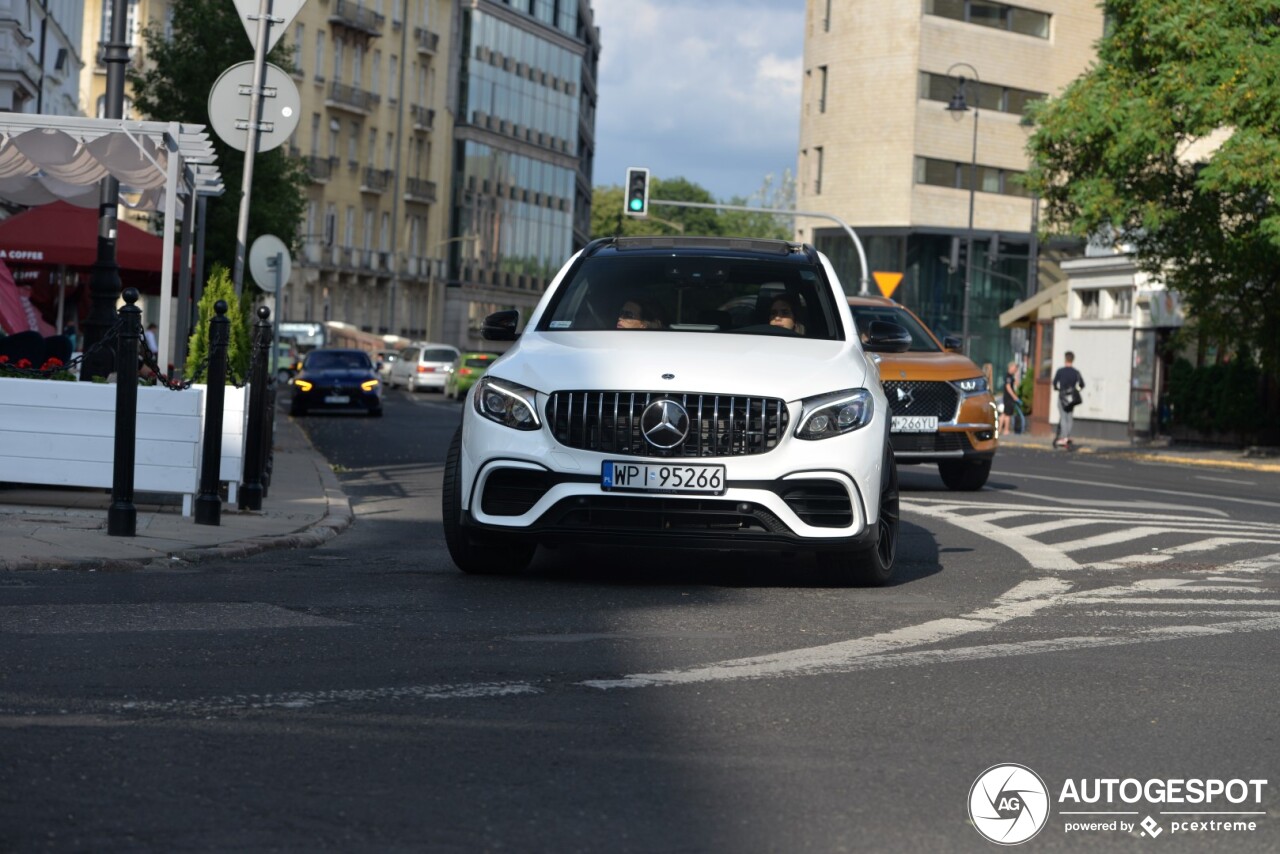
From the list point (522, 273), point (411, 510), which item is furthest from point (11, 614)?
point (522, 273)

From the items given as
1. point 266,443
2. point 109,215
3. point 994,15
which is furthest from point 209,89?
point 994,15

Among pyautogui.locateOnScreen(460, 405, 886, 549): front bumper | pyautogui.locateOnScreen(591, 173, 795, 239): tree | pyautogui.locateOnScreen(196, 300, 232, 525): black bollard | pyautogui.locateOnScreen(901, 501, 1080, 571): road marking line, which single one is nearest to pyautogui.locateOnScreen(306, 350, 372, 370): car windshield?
pyautogui.locateOnScreen(901, 501, 1080, 571): road marking line

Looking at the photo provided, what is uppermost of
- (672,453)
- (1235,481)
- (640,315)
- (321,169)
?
(321,169)

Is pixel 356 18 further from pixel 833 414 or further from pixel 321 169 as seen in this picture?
pixel 833 414

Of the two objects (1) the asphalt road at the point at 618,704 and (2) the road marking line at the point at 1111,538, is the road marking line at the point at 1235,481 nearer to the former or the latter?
(2) the road marking line at the point at 1111,538

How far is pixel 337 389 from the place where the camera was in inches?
1761

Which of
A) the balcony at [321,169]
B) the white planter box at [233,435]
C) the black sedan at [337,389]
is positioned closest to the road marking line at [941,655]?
the white planter box at [233,435]

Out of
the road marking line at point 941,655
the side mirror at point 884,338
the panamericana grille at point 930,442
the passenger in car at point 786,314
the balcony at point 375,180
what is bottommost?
the road marking line at point 941,655

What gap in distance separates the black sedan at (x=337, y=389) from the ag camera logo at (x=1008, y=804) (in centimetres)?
3960

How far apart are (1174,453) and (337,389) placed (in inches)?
676

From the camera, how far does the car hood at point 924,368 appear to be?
20.5m

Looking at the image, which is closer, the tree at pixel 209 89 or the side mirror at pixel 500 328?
the side mirror at pixel 500 328

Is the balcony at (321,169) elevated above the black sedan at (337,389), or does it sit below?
above

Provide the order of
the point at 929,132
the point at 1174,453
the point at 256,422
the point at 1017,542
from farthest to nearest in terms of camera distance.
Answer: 1. the point at 929,132
2. the point at 1174,453
3. the point at 256,422
4. the point at 1017,542
